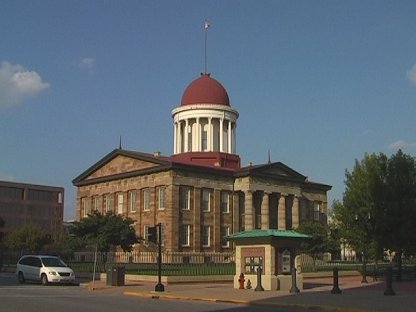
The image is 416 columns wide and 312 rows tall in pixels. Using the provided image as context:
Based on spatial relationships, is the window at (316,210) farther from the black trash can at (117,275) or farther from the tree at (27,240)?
the black trash can at (117,275)

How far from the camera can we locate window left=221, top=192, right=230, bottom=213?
6988 cm

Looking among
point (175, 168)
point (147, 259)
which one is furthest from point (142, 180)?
point (147, 259)

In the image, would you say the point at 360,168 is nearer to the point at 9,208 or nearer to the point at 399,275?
the point at 399,275

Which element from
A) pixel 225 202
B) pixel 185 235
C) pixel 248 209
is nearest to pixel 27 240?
pixel 185 235

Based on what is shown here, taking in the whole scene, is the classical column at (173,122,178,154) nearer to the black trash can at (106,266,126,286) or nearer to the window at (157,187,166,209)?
the window at (157,187,166,209)

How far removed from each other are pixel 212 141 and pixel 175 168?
507 inches

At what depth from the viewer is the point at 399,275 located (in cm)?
3972

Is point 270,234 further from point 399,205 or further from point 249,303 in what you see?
point 399,205

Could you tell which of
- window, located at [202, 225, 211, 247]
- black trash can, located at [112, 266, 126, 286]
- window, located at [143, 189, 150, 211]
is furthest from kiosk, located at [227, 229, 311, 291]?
window, located at [143, 189, 150, 211]

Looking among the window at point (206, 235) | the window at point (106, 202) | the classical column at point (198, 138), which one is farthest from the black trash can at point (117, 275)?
the classical column at point (198, 138)

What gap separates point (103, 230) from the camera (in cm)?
5003

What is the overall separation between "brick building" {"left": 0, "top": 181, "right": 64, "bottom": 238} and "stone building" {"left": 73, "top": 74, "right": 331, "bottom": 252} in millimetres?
61997

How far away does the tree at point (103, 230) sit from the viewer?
50.2 meters

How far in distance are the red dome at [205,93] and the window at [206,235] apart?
16859mm
